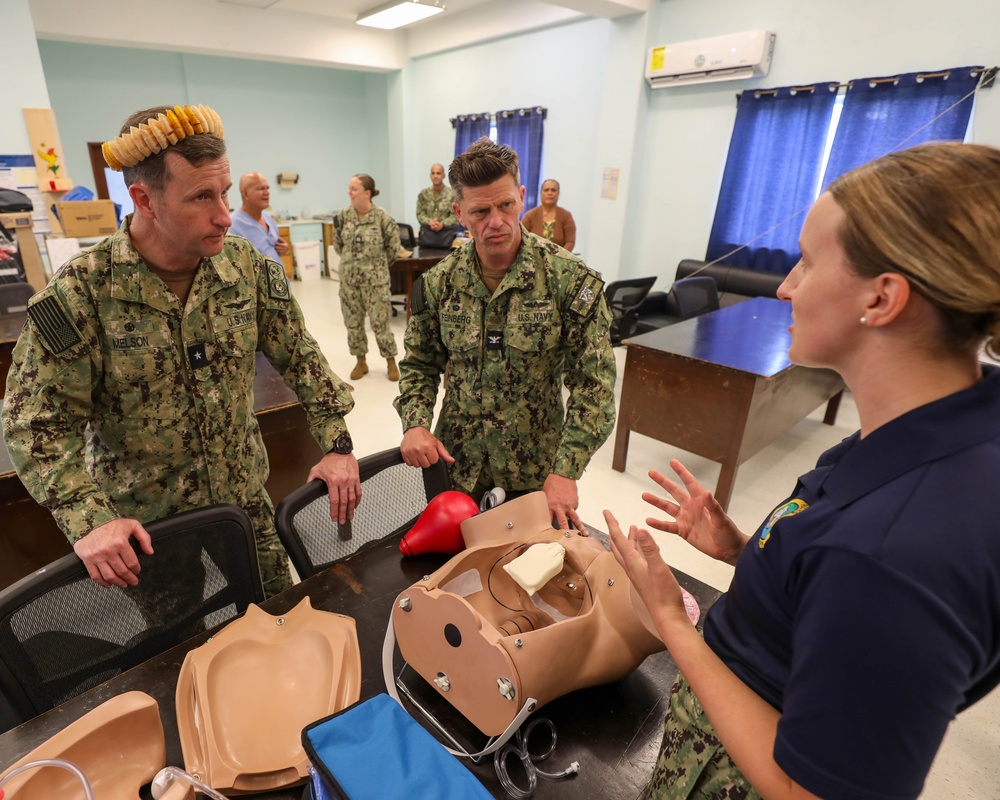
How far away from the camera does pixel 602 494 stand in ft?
10.0

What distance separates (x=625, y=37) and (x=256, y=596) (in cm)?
565

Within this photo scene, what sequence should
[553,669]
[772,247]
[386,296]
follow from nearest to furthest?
1. [553,669]
2. [386,296]
3. [772,247]

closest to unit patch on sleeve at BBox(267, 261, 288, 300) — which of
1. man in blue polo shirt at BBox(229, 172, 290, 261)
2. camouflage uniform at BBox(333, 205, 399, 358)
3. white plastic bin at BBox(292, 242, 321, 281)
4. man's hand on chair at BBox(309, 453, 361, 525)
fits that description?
man's hand on chair at BBox(309, 453, 361, 525)

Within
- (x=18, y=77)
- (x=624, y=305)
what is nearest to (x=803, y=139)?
(x=624, y=305)

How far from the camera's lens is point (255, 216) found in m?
3.73

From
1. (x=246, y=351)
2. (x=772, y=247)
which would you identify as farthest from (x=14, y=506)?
(x=772, y=247)

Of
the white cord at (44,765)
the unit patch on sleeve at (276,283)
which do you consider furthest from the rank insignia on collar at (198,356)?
the white cord at (44,765)

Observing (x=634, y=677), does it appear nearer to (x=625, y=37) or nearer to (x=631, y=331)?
(x=631, y=331)

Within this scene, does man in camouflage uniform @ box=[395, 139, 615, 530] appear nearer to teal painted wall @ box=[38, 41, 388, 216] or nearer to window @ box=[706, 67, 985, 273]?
window @ box=[706, 67, 985, 273]

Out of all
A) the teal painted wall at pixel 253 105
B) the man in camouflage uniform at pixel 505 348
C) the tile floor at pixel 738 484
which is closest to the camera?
the man in camouflage uniform at pixel 505 348

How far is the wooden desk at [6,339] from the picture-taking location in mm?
2738

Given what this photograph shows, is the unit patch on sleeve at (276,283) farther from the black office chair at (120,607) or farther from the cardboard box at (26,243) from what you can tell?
the cardboard box at (26,243)

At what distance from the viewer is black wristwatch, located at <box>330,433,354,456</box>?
4.56ft

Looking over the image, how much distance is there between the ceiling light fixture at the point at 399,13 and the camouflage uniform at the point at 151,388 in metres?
5.70
